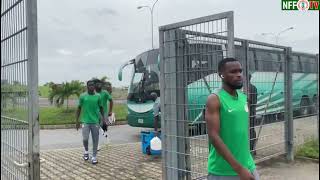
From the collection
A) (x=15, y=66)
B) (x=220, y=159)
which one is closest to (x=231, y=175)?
(x=220, y=159)

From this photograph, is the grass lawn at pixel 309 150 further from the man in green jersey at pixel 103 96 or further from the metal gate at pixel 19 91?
the metal gate at pixel 19 91

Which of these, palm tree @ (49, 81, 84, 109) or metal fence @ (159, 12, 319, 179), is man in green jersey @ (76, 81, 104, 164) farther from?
palm tree @ (49, 81, 84, 109)

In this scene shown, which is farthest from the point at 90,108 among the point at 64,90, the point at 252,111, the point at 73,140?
the point at 64,90

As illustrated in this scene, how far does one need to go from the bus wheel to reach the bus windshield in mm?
5487

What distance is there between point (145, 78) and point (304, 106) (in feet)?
20.9

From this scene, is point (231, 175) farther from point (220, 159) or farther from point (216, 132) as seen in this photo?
point (216, 132)

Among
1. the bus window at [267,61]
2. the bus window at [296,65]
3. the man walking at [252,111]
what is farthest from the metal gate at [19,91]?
the bus window at [296,65]

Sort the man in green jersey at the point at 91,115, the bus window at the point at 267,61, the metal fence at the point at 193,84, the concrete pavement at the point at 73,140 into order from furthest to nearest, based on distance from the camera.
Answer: the concrete pavement at the point at 73,140
the man in green jersey at the point at 91,115
the bus window at the point at 267,61
the metal fence at the point at 193,84

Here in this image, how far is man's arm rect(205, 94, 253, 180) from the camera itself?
11.3ft

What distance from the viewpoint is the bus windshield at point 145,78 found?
47.4ft

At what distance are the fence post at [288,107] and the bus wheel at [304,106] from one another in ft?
2.52

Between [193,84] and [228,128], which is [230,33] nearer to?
[193,84]

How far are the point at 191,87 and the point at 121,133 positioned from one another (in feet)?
36.5

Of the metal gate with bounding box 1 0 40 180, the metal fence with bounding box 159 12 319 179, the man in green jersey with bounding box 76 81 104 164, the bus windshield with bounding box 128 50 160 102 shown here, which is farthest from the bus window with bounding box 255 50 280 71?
the bus windshield with bounding box 128 50 160 102
